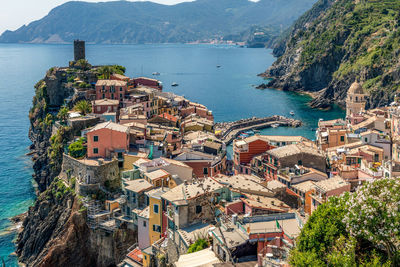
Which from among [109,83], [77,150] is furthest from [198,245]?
[109,83]

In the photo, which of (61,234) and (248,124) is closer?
(61,234)

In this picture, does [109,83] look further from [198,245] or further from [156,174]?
[198,245]

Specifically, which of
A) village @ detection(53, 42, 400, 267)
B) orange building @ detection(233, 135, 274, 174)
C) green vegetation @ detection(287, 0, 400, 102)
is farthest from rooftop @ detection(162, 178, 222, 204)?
green vegetation @ detection(287, 0, 400, 102)

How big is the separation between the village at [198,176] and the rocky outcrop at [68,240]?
763 mm

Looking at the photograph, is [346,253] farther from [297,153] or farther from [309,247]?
[297,153]

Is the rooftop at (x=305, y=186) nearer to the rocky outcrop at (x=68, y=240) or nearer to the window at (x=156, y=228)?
the window at (x=156, y=228)

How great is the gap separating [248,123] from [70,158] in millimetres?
56014

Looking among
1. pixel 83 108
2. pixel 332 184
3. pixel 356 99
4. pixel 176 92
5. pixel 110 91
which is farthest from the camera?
pixel 176 92

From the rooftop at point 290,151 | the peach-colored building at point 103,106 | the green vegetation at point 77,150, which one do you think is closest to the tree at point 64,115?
the peach-colored building at point 103,106

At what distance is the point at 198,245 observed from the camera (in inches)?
1073

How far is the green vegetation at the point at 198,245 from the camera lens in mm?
27109

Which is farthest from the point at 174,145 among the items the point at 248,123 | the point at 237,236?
the point at 248,123

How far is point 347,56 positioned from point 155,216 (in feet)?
433

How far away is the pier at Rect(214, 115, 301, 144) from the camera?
3455 inches
